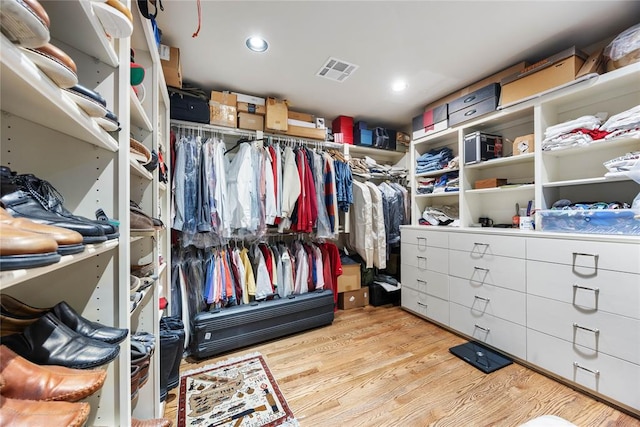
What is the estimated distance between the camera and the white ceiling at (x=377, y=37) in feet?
4.85

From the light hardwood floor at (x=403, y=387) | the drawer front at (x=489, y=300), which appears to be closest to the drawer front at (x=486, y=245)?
the drawer front at (x=489, y=300)

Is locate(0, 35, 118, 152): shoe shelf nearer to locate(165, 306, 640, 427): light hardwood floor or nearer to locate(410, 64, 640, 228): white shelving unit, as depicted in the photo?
locate(165, 306, 640, 427): light hardwood floor

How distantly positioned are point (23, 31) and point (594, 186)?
2.85 meters

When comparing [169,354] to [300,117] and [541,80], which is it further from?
[541,80]

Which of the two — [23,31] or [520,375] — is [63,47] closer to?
[23,31]

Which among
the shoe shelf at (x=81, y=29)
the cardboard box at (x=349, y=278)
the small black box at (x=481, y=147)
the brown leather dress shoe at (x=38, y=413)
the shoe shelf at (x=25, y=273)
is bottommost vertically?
the cardboard box at (x=349, y=278)

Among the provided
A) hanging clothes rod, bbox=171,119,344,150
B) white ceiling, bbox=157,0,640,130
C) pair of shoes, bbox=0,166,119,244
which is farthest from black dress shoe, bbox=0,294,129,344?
hanging clothes rod, bbox=171,119,344,150

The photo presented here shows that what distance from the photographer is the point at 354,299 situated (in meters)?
3.01

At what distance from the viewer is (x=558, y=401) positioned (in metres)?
1.51

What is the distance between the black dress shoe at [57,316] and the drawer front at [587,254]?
7.60ft

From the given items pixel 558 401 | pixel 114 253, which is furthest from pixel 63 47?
pixel 558 401

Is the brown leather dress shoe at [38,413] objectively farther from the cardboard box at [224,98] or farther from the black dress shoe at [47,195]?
the cardboard box at [224,98]

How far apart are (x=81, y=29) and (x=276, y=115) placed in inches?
73.2

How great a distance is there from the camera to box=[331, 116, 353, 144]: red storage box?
10.1 ft
